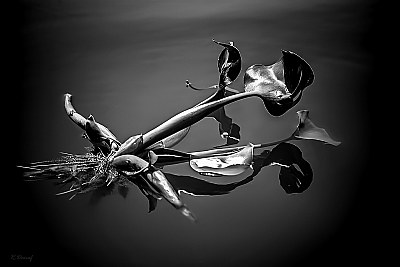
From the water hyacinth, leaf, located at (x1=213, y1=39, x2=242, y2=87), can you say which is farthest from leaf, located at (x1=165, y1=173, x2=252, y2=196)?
leaf, located at (x1=213, y1=39, x2=242, y2=87)

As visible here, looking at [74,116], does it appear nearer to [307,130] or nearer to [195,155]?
[195,155]

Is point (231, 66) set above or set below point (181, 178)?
above

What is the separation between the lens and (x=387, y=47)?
0.87m

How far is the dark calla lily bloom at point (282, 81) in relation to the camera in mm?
645

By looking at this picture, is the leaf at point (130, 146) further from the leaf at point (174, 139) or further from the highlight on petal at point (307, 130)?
the highlight on petal at point (307, 130)

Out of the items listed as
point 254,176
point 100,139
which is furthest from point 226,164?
point 100,139

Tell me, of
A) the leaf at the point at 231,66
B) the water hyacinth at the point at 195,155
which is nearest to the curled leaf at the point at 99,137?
the water hyacinth at the point at 195,155

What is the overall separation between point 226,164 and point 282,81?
115 mm

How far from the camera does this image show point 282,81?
2.18 feet

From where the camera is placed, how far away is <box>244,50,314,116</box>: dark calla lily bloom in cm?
64

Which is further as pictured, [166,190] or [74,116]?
[74,116]

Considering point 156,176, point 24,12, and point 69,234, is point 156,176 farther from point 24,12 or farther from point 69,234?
point 24,12

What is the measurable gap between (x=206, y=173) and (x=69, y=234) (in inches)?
6.0

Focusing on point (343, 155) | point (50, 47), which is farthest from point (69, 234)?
point (50, 47)
